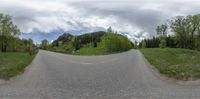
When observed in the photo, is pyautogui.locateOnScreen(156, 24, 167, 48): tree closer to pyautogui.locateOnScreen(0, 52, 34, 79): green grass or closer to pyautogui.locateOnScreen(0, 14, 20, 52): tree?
pyautogui.locateOnScreen(0, 14, 20, 52): tree

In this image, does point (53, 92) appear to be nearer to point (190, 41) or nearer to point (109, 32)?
point (109, 32)

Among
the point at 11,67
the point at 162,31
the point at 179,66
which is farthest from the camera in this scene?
the point at 162,31

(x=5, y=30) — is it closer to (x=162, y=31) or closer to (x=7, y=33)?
(x=7, y=33)

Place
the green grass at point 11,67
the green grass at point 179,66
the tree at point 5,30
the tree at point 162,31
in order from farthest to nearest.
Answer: the tree at point 162,31
the tree at point 5,30
the green grass at point 11,67
the green grass at point 179,66

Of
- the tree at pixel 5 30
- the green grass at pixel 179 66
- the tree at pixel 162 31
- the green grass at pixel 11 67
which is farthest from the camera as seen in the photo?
the tree at pixel 162 31

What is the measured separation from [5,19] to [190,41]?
5103 cm

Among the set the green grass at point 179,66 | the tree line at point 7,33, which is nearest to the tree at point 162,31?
the tree line at point 7,33

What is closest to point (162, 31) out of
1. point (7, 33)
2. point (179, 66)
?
point (7, 33)

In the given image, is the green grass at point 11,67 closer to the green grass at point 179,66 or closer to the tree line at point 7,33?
the green grass at point 179,66

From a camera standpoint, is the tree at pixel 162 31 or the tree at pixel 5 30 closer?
the tree at pixel 5 30

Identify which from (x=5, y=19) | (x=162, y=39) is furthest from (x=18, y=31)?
(x=162, y=39)

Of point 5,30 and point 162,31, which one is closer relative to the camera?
point 5,30

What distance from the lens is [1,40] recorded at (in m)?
63.2

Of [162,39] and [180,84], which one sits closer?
[180,84]
